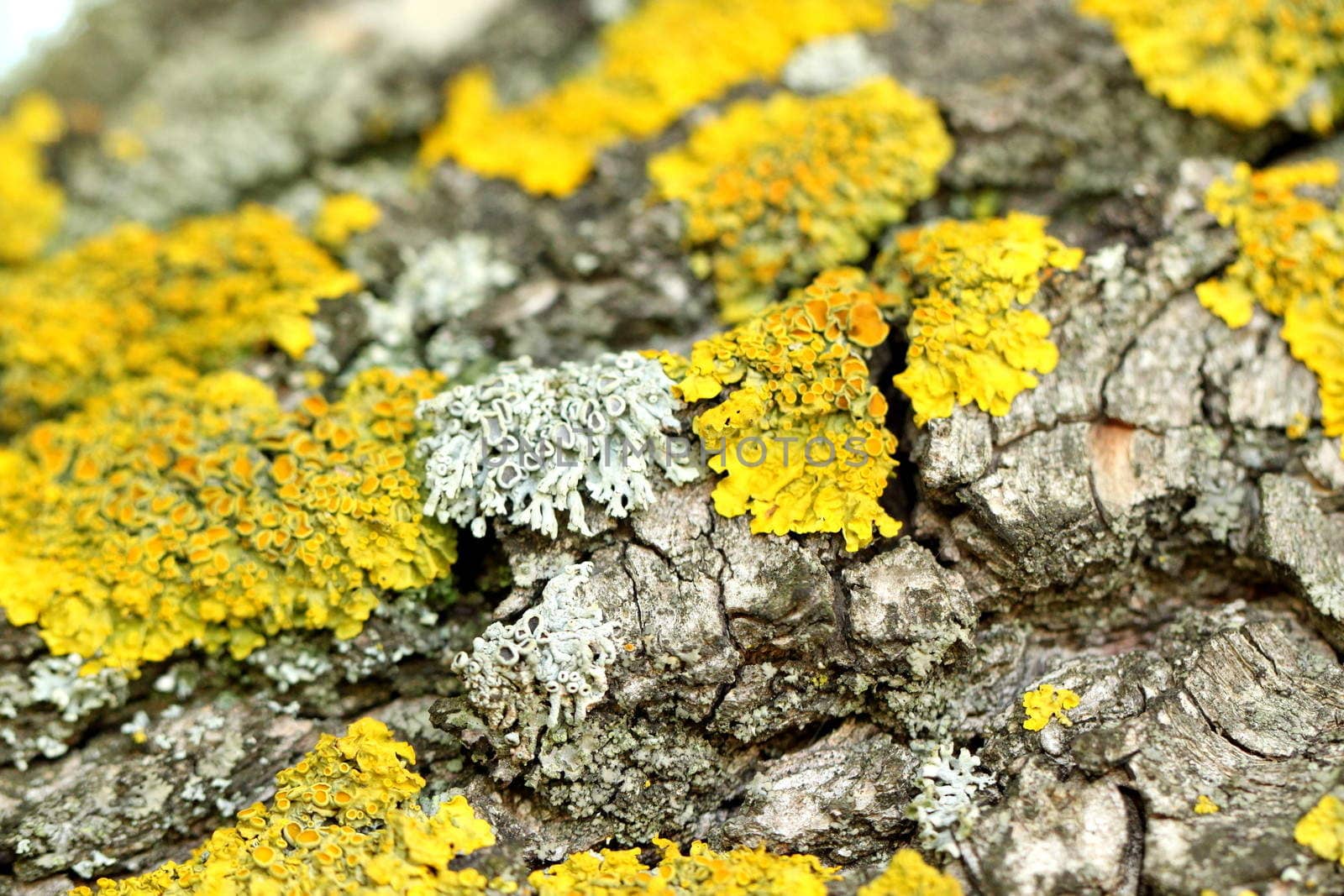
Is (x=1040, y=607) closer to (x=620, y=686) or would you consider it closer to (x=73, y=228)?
(x=620, y=686)

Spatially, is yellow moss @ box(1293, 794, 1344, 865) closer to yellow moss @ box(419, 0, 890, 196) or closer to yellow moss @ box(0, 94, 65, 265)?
yellow moss @ box(419, 0, 890, 196)

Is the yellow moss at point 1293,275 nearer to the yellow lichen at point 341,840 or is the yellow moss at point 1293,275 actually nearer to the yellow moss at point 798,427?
the yellow moss at point 798,427

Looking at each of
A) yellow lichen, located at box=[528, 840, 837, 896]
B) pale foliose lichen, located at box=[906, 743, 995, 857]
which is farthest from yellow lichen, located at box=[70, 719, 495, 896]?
pale foliose lichen, located at box=[906, 743, 995, 857]

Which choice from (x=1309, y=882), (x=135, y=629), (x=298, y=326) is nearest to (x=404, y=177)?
(x=298, y=326)

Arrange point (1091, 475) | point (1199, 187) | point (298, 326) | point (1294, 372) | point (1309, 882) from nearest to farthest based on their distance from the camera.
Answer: point (1309, 882) < point (1091, 475) < point (1294, 372) < point (1199, 187) < point (298, 326)

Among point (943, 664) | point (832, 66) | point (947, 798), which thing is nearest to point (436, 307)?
point (832, 66)
